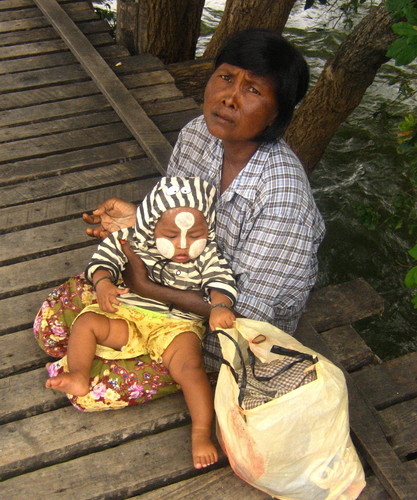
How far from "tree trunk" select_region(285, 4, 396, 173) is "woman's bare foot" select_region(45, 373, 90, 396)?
265cm

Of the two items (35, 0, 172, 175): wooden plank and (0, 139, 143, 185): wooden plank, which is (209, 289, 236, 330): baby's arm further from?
(0, 139, 143, 185): wooden plank

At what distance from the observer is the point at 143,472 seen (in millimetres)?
2283

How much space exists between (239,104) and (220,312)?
76 centimetres

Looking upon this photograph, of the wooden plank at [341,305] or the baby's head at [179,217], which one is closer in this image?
the baby's head at [179,217]

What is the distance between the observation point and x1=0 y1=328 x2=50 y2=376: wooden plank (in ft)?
8.55

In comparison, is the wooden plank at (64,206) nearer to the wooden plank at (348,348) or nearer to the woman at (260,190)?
the woman at (260,190)

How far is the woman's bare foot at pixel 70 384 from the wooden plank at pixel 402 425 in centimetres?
120

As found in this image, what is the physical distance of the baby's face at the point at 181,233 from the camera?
7.79ft

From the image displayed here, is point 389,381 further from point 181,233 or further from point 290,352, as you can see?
point 181,233

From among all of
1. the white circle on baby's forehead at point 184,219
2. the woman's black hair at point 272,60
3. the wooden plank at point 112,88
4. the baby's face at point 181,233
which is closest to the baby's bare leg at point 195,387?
the baby's face at point 181,233

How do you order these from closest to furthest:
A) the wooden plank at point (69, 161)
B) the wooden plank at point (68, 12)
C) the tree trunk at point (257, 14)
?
the wooden plank at point (69, 161) → the tree trunk at point (257, 14) → the wooden plank at point (68, 12)

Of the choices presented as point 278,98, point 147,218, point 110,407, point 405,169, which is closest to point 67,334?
point 110,407

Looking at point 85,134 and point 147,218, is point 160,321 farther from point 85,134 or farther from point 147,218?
A: point 85,134

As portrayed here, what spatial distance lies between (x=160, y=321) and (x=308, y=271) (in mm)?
588
